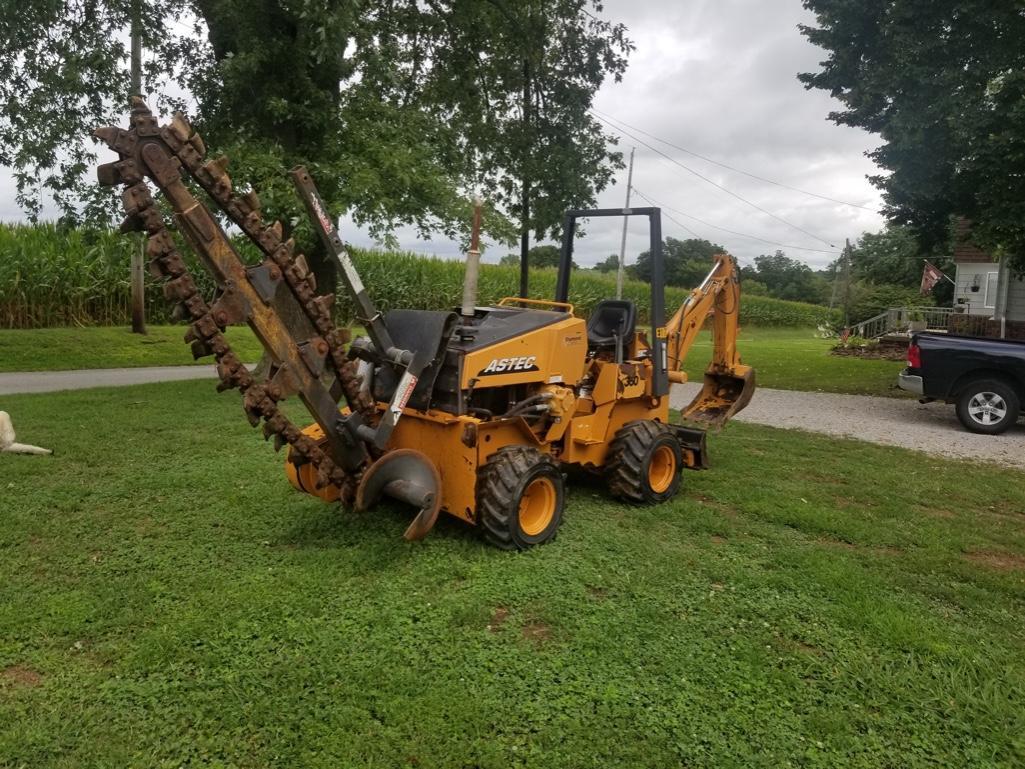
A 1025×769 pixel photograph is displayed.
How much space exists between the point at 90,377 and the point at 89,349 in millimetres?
2463

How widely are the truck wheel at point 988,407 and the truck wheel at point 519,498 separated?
8.31 meters

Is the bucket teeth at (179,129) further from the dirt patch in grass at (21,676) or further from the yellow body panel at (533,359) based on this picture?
the dirt patch in grass at (21,676)

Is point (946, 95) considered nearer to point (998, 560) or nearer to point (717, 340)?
point (717, 340)

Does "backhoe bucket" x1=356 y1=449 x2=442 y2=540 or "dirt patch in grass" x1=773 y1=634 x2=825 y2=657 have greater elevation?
"backhoe bucket" x1=356 y1=449 x2=442 y2=540

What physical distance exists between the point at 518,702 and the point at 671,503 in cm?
336

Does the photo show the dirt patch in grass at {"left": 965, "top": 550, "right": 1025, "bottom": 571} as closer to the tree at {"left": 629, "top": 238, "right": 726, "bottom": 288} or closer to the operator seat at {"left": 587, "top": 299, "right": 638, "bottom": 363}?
the operator seat at {"left": 587, "top": 299, "right": 638, "bottom": 363}

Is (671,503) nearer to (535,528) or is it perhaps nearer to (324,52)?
(535,528)

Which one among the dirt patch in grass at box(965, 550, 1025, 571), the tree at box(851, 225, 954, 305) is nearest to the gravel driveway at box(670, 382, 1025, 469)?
the dirt patch in grass at box(965, 550, 1025, 571)

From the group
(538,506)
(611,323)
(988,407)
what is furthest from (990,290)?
(538,506)

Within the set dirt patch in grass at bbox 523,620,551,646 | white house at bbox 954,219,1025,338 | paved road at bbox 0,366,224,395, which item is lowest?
dirt patch in grass at bbox 523,620,551,646

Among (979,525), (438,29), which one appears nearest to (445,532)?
(979,525)

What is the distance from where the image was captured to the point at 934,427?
11.0 metres

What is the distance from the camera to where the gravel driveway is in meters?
9.45

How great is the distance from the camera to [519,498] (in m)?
4.77
